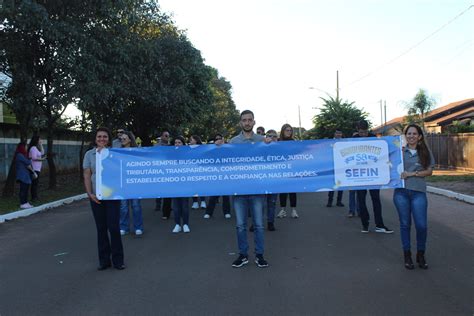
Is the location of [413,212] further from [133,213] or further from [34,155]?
[34,155]

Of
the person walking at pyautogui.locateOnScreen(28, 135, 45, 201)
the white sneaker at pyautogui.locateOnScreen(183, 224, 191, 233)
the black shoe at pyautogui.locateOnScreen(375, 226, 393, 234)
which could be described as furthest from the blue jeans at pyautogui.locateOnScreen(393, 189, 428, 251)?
the person walking at pyautogui.locateOnScreen(28, 135, 45, 201)

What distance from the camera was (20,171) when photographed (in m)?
11.6

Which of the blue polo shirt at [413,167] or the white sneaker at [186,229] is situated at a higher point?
the blue polo shirt at [413,167]

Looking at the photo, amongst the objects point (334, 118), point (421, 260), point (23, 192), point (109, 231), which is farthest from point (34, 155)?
point (334, 118)

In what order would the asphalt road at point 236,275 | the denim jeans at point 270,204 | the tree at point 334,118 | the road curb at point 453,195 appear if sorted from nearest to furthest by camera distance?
the asphalt road at point 236,275 → the denim jeans at point 270,204 → the road curb at point 453,195 → the tree at point 334,118

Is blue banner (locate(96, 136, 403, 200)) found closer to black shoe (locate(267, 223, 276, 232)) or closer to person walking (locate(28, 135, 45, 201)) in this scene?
black shoe (locate(267, 223, 276, 232))

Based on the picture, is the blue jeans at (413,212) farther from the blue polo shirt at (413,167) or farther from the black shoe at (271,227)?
the black shoe at (271,227)

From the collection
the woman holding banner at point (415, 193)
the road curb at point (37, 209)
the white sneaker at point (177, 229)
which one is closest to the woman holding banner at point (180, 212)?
the white sneaker at point (177, 229)

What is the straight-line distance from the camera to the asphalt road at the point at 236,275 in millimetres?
4449

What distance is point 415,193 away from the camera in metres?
5.60

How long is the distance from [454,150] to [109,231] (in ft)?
67.3

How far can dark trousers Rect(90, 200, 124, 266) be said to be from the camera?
5879 mm

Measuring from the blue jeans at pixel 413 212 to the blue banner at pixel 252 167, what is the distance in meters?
0.50

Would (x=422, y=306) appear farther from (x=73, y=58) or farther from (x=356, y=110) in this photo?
(x=356, y=110)
